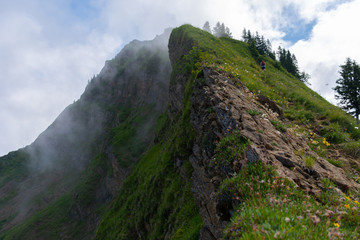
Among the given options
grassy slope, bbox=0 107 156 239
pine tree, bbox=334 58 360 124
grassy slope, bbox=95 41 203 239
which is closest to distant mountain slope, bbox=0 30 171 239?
grassy slope, bbox=0 107 156 239

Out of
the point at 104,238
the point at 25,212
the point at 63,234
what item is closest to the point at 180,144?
the point at 104,238

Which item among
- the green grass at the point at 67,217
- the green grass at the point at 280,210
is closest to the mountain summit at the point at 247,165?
the green grass at the point at 280,210

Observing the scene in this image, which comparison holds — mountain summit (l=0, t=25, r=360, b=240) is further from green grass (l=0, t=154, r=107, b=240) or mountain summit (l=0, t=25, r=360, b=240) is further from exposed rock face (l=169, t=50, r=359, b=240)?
green grass (l=0, t=154, r=107, b=240)

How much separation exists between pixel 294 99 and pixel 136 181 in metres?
33.5

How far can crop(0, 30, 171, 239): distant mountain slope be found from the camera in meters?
82.6

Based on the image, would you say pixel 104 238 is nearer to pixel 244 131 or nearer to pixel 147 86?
pixel 244 131

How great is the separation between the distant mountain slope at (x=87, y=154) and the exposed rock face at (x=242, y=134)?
192ft

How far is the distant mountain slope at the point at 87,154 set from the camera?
82562 mm

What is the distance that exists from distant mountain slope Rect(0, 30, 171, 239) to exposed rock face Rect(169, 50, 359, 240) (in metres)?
58.5

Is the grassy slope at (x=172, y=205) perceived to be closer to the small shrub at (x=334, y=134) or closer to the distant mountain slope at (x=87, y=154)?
the small shrub at (x=334, y=134)

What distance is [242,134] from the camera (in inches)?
279

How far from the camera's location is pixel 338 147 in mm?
9523

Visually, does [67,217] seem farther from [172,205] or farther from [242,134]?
[242,134]

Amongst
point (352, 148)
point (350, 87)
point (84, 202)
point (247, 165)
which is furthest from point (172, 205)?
point (84, 202)
